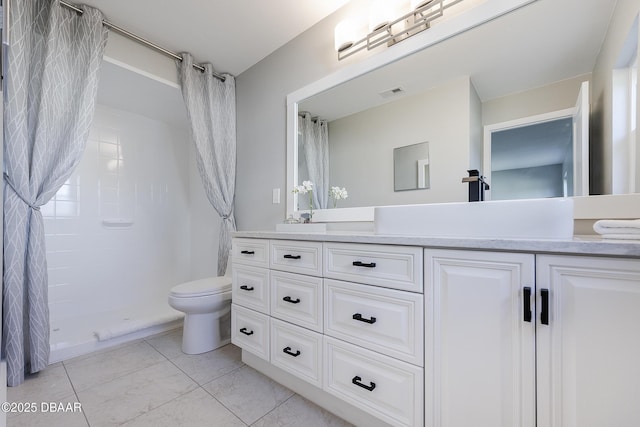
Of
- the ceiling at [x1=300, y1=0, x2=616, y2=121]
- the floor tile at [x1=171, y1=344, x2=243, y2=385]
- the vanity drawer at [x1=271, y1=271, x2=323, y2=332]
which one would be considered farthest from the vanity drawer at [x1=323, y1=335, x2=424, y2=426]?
the ceiling at [x1=300, y1=0, x2=616, y2=121]

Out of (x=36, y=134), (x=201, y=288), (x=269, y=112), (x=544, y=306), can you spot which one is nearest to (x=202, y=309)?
(x=201, y=288)

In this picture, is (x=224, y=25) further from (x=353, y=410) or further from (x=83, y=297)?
(x=83, y=297)

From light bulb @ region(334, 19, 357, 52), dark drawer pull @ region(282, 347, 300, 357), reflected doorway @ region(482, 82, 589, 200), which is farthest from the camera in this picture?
light bulb @ region(334, 19, 357, 52)

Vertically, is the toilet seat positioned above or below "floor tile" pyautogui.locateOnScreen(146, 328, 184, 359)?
above

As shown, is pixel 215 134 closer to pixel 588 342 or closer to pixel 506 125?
pixel 506 125

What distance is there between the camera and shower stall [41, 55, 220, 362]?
231 centimetres

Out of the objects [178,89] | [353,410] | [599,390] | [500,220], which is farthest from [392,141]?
[178,89]

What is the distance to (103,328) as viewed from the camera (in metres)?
2.14

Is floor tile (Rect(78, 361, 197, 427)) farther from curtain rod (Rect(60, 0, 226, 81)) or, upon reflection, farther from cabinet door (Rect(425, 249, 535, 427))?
curtain rod (Rect(60, 0, 226, 81))

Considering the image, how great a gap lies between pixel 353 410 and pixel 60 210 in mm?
2920

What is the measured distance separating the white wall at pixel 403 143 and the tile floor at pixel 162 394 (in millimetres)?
1183

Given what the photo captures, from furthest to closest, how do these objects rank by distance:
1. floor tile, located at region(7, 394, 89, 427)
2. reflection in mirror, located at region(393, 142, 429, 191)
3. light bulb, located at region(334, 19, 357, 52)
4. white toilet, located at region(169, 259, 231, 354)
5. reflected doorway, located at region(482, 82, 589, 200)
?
white toilet, located at region(169, 259, 231, 354)
light bulb, located at region(334, 19, 357, 52)
reflection in mirror, located at region(393, 142, 429, 191)
floor tile, located at region(7, 394, 89, 427)
reflected doorway, located at region(482, 82, 589, 200)

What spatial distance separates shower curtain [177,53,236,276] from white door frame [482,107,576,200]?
199 cm

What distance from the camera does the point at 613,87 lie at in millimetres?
1001
